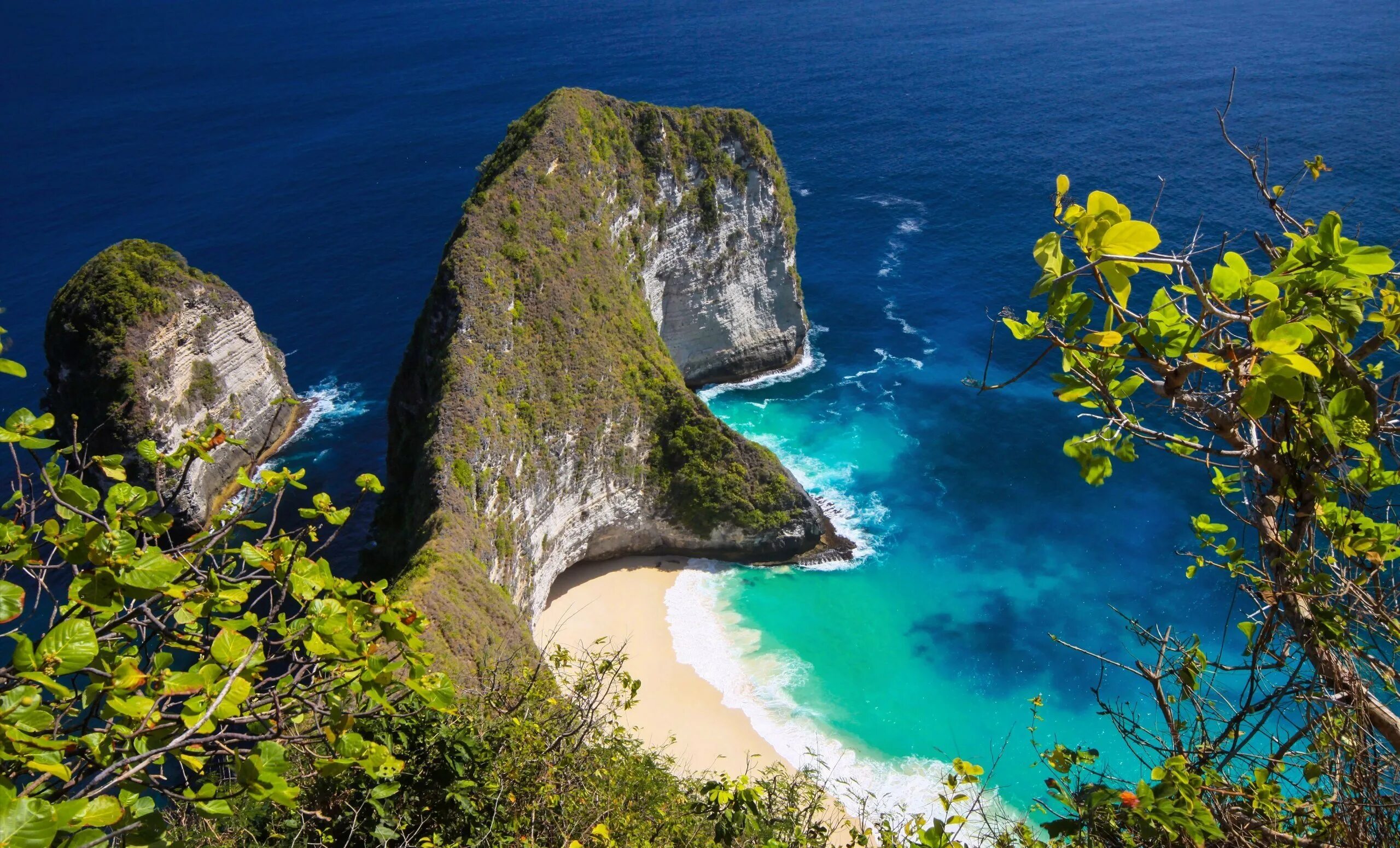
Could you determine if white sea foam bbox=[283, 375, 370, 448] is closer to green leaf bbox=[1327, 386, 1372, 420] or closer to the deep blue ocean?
the deep blue ocean

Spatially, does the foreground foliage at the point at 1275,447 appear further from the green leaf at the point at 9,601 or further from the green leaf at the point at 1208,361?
the green leaf at the point at 9,601

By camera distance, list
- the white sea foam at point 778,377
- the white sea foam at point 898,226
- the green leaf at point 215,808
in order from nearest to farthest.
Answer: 1. the green leaf at point 215,808
2. the white sea foam at point 778,377
3. the white sea foam at point 898,226

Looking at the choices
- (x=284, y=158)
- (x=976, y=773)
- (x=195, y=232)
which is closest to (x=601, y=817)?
(x=976, y=773)

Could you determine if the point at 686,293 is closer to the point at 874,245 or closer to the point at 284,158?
the point at 874,245

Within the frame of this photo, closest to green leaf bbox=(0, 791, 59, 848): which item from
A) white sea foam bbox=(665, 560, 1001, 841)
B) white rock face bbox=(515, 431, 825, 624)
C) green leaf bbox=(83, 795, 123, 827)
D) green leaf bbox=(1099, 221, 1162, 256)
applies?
green leaf bbox=(83, 795, 123, 827)

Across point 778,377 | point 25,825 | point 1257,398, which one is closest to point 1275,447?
Answer: point 1257,398

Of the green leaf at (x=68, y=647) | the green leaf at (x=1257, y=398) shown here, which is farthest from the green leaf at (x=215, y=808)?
the green leaf at (x=1257, y=398)

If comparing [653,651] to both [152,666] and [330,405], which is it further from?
[330,405]
